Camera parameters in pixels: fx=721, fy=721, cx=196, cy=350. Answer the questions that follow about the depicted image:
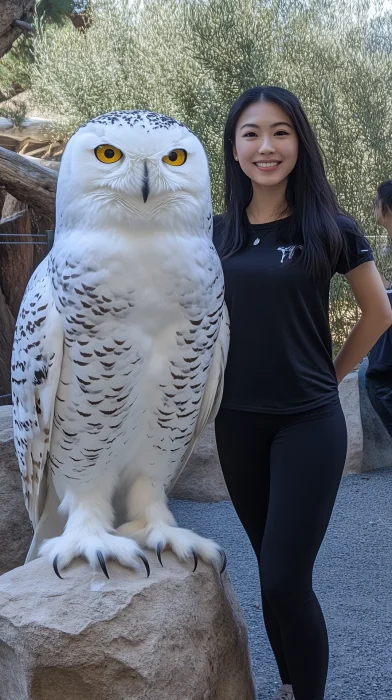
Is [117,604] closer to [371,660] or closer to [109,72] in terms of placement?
[371,660]

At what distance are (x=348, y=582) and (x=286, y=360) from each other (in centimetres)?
177

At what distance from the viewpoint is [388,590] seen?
2.98m

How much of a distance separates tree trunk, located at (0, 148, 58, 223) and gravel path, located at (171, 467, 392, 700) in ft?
5.95

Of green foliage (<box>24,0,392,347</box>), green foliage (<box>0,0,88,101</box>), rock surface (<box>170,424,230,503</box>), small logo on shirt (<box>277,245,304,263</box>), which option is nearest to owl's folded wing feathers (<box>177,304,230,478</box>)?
small logo on shirt (<box>277,245,304,263</box>)

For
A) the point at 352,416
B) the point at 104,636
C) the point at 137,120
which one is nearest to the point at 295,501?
the point at 104,636

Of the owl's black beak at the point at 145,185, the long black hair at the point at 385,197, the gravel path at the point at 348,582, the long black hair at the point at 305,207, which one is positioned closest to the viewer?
the owl's black beak at the point at 145,185

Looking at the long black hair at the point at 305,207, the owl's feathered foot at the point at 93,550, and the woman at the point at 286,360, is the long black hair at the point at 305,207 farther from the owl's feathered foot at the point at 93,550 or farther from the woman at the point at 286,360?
the owl's feathered foot at the point at 93,550

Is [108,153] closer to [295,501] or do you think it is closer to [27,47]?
[295,501]

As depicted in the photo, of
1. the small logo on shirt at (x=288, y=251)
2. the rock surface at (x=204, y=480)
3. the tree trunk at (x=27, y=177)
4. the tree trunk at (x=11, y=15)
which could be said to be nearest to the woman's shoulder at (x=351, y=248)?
the small logo on shirt at (x=288, y=251)

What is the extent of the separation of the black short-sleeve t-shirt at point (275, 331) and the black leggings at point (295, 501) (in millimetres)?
40

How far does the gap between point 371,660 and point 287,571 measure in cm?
108

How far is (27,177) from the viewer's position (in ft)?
11.6

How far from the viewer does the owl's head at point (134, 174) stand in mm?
1348

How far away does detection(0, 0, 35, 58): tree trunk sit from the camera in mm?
3979
